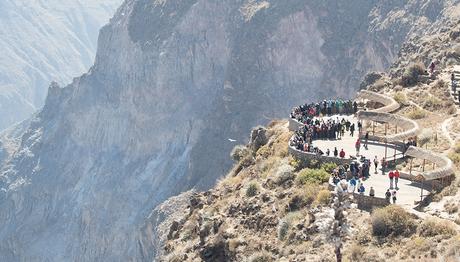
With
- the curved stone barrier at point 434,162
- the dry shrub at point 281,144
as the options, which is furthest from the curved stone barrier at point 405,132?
the dry shrub at point 281,144

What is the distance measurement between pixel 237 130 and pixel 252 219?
14320 centimetres

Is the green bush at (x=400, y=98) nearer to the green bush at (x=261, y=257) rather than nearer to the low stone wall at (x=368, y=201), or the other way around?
the low stone wall at (x=368, y=201)

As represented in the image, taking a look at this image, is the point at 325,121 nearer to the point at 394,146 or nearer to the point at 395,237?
the point at 394,146

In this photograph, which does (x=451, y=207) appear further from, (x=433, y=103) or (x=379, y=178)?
(x=433, y=103)

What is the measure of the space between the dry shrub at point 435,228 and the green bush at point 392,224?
592mm

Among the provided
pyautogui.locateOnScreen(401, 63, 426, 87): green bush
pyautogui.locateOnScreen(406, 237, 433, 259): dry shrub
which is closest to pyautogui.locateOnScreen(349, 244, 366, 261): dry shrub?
Result: pyautogui.locateOnScreen(406, 237, 433, 259): dry shrub

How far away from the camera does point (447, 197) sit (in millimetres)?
40625

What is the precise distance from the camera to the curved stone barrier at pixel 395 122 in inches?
2079

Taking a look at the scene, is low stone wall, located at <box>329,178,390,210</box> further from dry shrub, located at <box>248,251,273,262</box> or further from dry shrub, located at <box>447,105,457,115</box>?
dry shrub, located at <box>447,105,457,115</box>

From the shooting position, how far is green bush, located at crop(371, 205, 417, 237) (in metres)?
37.0

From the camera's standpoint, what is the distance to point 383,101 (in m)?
66.9

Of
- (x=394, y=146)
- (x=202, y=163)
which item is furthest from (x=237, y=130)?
(x=394, y=146)

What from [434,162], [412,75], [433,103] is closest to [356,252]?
[434,162]

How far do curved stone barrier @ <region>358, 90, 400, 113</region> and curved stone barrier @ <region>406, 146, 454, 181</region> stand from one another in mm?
15041
